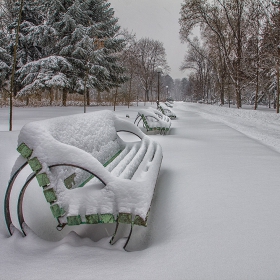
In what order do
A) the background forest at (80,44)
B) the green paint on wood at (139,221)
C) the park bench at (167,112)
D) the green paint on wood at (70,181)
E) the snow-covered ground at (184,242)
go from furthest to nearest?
the background forest at (80,44), the park bench at (167,112), the green paint on wood at (70,181), the green paint on wood at (139,221), the snow-covered ground at (184,242)

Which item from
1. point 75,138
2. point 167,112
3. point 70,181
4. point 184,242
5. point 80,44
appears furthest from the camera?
point 80,44

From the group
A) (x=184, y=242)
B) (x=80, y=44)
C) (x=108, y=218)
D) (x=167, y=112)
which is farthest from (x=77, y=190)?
(x=80, y=44)

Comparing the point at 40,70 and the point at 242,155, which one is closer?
the point at 242,155

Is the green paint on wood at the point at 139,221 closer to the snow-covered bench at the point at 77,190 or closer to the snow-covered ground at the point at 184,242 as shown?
the snow-covered bench at the point at 77,190

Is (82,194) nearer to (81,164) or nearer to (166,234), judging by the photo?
→ (81,164)

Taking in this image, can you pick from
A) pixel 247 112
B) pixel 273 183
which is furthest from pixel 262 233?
pixel 247 112

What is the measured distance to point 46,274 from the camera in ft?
4.78

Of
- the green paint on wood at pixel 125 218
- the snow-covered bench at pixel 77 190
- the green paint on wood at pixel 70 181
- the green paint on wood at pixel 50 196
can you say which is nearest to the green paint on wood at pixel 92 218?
the snow-covered bench at pixel 77 190

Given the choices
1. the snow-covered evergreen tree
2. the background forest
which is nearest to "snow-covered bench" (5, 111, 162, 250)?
the background forest

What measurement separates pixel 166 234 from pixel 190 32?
2383cm

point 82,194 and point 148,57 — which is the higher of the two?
point 148,57

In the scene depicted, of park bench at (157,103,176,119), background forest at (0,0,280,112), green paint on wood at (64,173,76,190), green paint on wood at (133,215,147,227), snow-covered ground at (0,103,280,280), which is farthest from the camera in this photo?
background forest at (0,0,280,112)

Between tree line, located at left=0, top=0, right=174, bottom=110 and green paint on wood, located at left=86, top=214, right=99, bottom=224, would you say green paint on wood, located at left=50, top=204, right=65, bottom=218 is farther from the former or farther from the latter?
tree line, located at left=0, top=0, right=174, bottom=110

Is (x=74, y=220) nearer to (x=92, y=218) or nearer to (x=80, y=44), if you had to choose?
(x=92, y=218)
